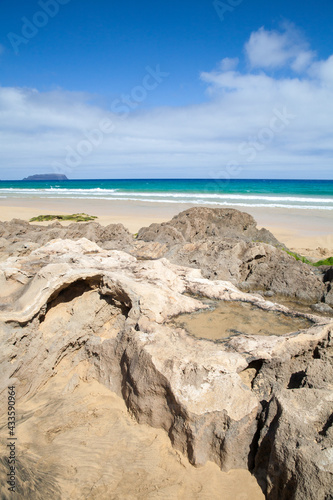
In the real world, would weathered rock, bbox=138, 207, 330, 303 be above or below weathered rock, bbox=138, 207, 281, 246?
below

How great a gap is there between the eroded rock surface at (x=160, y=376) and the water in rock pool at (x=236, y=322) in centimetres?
15

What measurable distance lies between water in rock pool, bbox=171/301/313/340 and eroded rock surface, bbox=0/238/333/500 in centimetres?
15

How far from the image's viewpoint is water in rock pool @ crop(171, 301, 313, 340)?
3742 mm

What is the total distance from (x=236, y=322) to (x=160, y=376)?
1.35 meters

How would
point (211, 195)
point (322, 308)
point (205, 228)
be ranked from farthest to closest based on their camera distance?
point (211, 195) → point (205, 228) → point (322, 308)

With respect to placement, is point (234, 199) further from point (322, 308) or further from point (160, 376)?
point (160, 376)

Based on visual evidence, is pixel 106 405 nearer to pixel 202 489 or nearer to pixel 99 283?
pixel 202 489

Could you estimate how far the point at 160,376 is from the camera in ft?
9.82

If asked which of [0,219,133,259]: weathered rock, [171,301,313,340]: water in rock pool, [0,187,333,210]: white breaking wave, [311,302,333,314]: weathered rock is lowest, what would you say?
[311,302,333,314]: weathered rock

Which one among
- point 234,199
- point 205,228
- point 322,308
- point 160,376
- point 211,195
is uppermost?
point 211,195

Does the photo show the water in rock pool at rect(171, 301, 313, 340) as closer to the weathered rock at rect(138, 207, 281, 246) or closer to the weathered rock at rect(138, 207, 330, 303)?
the weathered rock at rect(138, 207, 330, 303)

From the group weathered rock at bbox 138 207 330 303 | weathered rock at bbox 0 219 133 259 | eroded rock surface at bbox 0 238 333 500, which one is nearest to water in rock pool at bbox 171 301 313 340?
eroded rock surface at bbox 0 238 333 500

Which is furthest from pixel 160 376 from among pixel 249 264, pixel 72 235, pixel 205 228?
pixel 205 228

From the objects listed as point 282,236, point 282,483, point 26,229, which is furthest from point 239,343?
point 282,236
